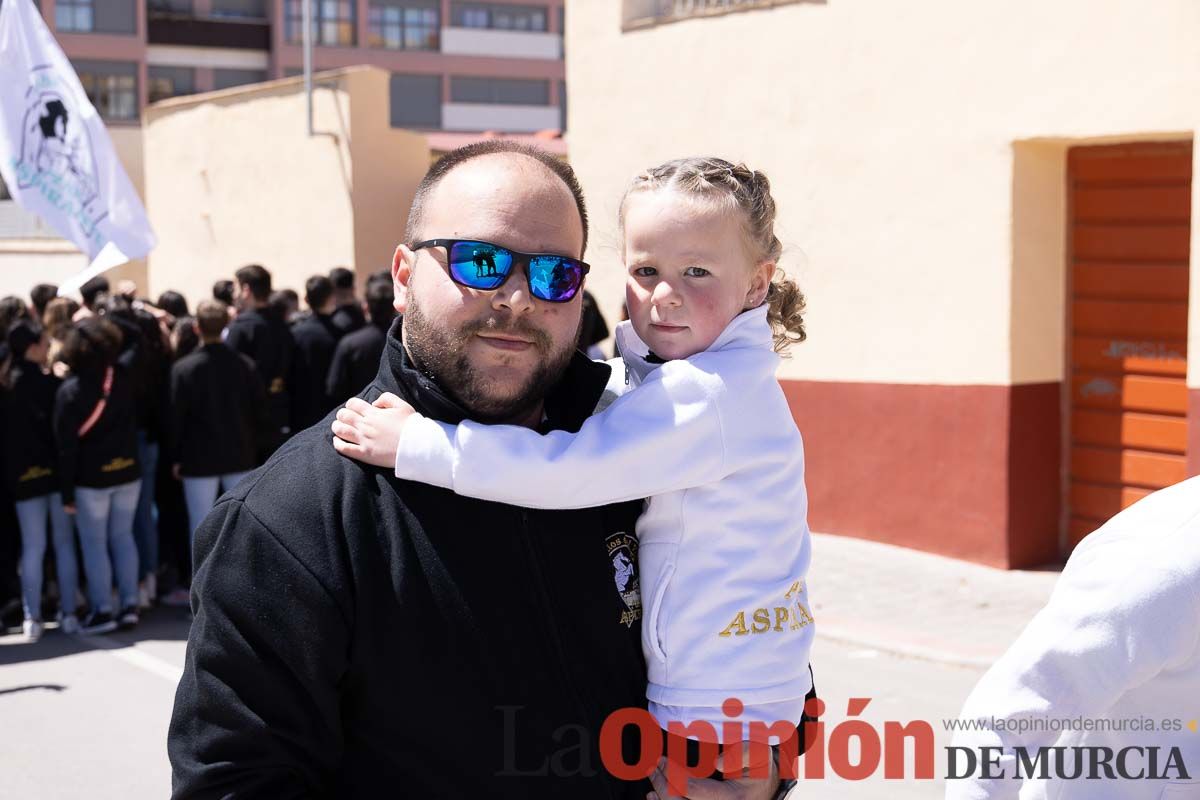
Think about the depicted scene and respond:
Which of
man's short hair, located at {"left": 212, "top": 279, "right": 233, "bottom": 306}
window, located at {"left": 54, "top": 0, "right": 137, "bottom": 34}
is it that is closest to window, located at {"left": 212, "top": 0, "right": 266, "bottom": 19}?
window, located at {"left": 54, "top": 0, "right": 137, "bottom": 34}

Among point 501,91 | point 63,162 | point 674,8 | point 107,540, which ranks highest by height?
A: point 501,91

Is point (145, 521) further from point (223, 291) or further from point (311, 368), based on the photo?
point (223, 291)

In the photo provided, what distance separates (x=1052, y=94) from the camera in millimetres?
8336

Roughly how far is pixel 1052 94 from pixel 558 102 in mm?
58862

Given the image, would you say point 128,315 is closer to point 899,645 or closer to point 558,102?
point 899,645

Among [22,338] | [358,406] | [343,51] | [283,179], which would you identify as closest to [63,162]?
[22,338]

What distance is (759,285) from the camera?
9.42 ft

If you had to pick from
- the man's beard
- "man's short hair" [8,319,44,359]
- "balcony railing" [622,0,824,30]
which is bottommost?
"man's short hair" [8,319,44,359]

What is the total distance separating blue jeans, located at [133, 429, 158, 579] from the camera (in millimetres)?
9141

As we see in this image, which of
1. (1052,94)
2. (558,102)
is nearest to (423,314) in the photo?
(1052,94)

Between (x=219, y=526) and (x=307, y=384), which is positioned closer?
(x=219, y=526)

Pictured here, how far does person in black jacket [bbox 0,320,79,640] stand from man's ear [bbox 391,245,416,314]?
645cm

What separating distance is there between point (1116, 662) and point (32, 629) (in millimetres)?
7697

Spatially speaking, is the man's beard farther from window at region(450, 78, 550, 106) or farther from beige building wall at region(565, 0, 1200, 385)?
window at region(450, 78, 550, 106)
